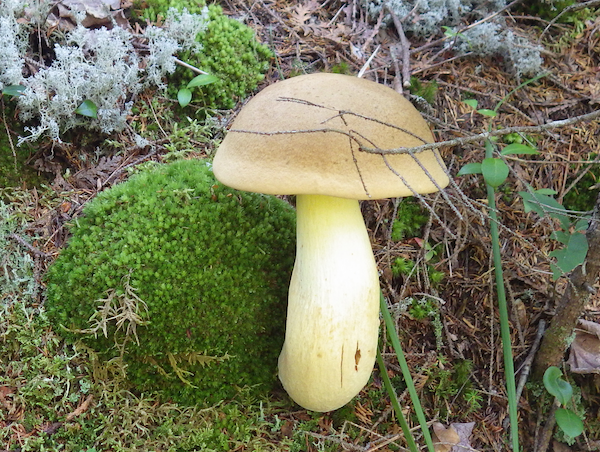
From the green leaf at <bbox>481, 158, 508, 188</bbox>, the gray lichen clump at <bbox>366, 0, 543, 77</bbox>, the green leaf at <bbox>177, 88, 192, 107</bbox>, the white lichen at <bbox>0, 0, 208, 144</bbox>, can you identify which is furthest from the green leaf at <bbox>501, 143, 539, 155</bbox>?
the white lichen at <bbox>0, 0, 208, 144</bbox>

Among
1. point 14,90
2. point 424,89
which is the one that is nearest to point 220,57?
point 14,90

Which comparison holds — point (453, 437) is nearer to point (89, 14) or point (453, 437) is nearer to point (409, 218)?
point (409, 218)

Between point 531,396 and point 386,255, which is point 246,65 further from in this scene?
point 531,396

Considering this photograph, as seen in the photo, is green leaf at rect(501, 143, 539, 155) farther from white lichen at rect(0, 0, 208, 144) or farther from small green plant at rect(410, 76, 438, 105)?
white lichen at rect(0, 0, 208, 144)

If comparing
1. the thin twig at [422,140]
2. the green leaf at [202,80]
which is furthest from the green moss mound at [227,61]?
the thin twig at [422,140]

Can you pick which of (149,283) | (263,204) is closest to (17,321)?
(149,283)
